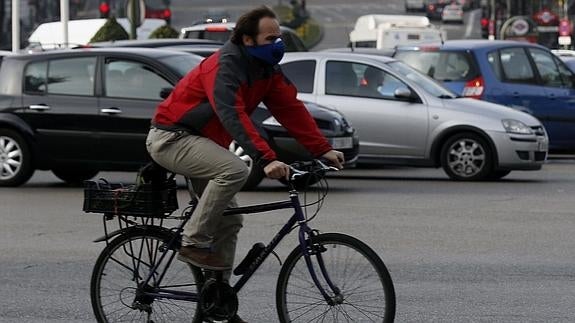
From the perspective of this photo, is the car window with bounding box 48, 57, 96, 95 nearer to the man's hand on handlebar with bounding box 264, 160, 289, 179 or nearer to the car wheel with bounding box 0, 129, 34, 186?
the car wheel with bounding box 0, 129, 34, 186

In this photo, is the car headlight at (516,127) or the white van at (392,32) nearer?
the car headlight at (516,127)

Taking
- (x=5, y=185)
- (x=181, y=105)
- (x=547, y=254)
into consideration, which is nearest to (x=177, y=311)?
(x=181, y=105)

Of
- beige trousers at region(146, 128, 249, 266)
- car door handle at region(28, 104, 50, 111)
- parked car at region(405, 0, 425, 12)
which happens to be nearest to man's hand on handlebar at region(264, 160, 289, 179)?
beige trousers at region(146, 128, 249, 266)

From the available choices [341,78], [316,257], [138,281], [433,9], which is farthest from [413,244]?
[433,9]

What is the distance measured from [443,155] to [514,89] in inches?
132

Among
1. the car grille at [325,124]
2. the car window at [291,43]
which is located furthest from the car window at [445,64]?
the car grille at [325,124]

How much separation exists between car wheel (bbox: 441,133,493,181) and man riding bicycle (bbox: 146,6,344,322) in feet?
33.1

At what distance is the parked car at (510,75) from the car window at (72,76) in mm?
5667

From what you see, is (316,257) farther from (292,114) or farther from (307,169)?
(292,114)

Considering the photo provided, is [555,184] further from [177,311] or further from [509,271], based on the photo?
[177,311]

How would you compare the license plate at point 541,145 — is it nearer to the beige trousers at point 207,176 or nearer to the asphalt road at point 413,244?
the asphalt road at point 413,244

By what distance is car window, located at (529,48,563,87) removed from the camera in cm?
2066

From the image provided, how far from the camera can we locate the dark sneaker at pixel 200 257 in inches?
282

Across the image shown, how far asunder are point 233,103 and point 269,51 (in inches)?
11.5
